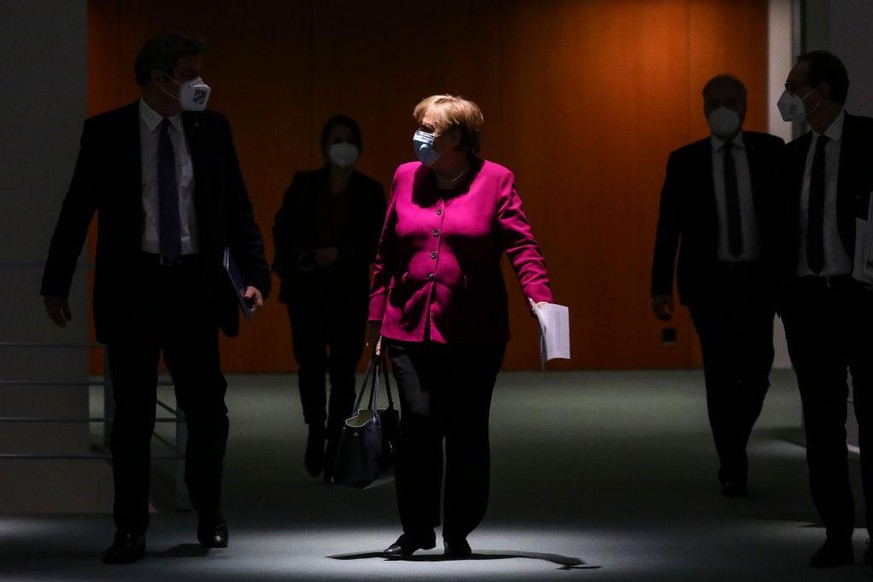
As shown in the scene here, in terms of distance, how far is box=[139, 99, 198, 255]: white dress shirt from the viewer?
5020 mm

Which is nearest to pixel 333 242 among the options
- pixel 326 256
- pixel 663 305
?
pixel 326 256

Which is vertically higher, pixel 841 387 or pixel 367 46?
pixel 367 46

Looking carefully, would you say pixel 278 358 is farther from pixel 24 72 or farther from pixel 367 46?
pixel 24 72

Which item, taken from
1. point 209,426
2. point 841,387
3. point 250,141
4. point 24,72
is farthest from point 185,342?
point 250,141

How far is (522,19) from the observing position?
12.8m

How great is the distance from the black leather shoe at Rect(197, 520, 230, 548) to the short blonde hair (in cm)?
140

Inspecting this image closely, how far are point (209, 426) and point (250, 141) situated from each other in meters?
7.74

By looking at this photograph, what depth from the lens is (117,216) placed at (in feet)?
16.5

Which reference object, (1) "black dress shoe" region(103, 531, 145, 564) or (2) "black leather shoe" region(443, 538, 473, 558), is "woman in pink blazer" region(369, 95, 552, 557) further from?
(1) "black dress shoe" region(103, 531, 145, 564)

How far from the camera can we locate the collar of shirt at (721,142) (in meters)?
6.62

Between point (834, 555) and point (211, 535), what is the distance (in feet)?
6.13

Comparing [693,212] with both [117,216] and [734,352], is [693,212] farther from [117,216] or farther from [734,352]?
[117,216]

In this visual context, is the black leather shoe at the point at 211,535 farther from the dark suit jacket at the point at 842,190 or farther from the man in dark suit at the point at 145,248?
the dark suit jacket at the point at 842,190

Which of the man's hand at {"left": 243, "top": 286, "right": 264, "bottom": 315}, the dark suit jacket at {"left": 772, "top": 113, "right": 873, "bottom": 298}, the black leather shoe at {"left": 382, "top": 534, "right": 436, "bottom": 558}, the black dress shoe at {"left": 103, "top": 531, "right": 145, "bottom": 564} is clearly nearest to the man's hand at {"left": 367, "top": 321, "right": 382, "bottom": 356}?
the man's hand at {"left": 243, "top": 286, "right": 264, "bottom": 315}
